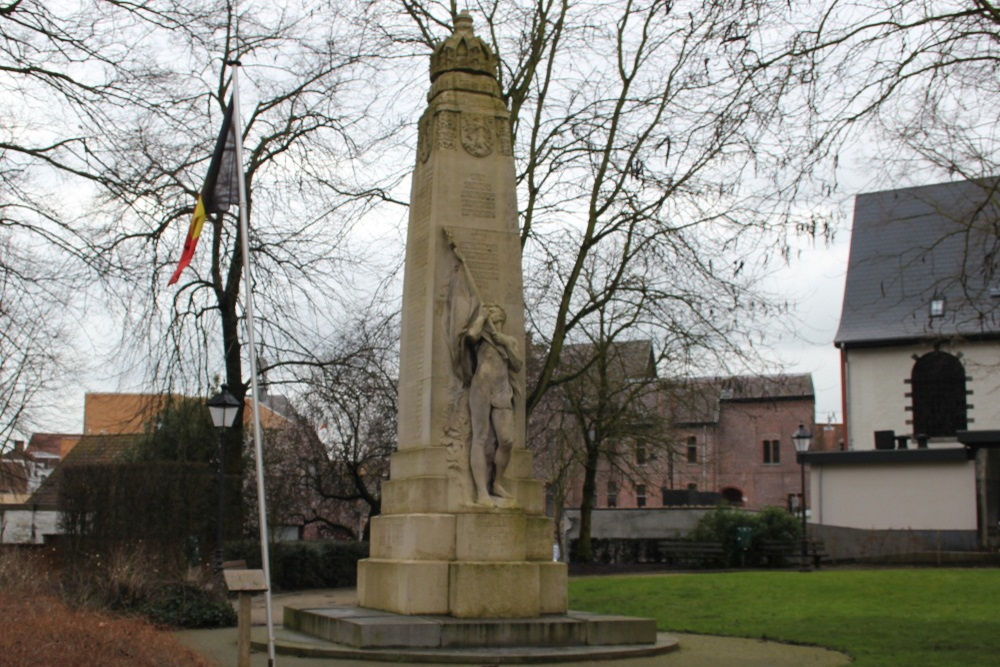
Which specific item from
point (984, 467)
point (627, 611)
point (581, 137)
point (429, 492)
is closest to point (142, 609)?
point (429, 492)

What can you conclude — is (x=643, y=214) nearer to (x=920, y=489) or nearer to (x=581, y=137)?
(x=581, y=137)

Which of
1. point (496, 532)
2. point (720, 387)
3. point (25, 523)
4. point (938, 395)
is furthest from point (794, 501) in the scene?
point (496, 532)

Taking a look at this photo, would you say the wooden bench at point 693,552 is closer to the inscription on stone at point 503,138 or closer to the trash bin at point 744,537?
the trash bin at point 744,537

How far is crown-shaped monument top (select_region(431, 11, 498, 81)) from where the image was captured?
1511 centimetres

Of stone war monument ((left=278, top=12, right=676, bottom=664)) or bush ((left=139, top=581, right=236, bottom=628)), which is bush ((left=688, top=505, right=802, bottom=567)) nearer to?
bush ((left=139, top=581, right=236, bottom=628))

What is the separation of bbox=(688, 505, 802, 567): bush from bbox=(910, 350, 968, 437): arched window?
15523mm

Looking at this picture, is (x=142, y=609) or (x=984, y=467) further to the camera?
(x=984, y=467)

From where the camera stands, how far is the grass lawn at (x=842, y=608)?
12868mm

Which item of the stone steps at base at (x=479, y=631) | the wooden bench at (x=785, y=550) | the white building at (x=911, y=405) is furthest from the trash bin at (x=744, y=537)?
the stone steps at base at (x=479, y=631)

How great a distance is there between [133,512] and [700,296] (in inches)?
455

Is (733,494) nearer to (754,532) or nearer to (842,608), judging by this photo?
(754,532)

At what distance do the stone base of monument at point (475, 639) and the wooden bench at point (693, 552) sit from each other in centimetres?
1953

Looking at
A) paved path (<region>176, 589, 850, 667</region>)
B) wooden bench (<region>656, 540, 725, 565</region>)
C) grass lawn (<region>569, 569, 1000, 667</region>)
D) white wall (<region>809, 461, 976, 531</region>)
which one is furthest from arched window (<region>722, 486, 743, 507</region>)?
paved path (<region>176, 589, 850, 667</region>)

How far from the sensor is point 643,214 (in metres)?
22.0
